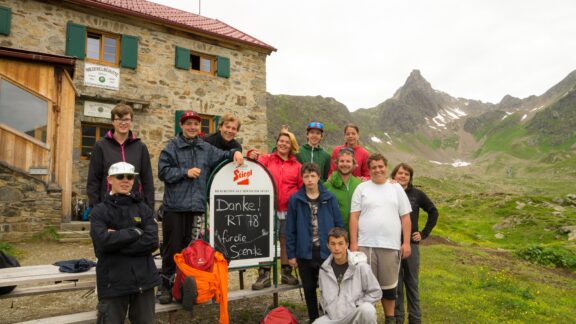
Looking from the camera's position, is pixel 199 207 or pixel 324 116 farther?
pixel 324 116

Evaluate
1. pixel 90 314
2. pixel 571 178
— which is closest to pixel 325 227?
pixel 90 314

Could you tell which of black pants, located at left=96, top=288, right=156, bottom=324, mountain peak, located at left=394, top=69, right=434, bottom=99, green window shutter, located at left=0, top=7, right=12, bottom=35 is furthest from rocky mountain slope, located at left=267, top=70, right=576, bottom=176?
black pants, located at left=96, top=288, right=156, bottom=324

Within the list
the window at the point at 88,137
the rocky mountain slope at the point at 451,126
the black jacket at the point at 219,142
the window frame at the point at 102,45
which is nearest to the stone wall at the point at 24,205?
the window at the point at 88,137

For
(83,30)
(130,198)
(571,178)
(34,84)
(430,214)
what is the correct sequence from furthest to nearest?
(571,178) < (83,30) < (34,84) < (430,214) < (130,198)

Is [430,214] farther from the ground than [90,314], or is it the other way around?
[430,214]

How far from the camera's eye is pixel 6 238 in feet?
29.2

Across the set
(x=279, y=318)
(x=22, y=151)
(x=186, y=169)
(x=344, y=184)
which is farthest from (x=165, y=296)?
(x=22, y=151)

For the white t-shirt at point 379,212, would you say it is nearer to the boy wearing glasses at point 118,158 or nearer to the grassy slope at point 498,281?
the grassy slope at point 498,281

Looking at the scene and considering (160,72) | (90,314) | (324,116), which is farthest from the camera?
(324,116)

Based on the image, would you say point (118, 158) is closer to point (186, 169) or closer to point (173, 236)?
point (186, 169)

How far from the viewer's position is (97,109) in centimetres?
1312

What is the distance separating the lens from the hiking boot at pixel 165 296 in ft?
12.2

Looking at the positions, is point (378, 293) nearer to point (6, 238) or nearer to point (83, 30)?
point (6, 238)

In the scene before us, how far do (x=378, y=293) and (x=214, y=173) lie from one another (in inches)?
92.8
